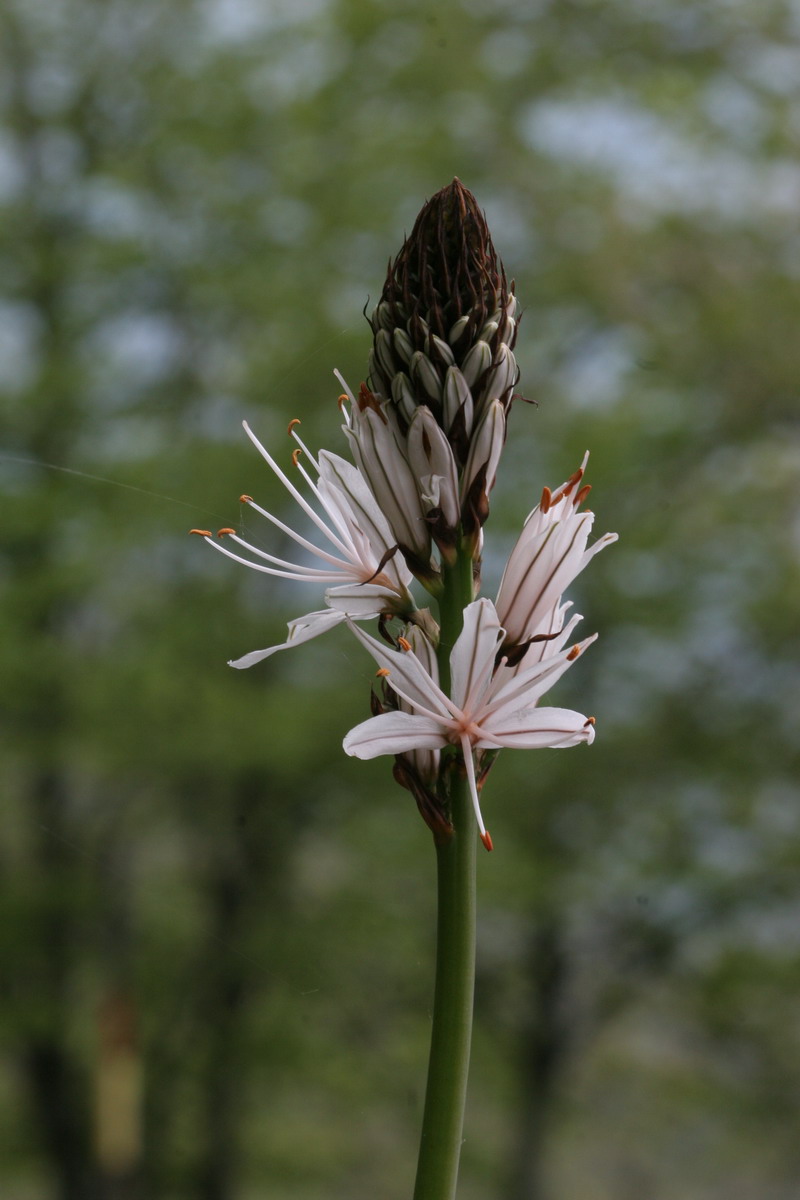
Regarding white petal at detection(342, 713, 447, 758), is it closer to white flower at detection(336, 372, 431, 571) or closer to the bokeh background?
white flower at detection(336, 372, 431, 571)

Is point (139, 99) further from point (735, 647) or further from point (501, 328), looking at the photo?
point (501, 328)

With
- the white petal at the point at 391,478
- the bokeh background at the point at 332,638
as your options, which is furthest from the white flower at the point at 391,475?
the bokeh background at the point at 332,638

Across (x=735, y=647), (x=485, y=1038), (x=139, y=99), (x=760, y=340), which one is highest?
(x=139, y=99)

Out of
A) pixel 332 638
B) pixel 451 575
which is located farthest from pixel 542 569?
pixel 332 638

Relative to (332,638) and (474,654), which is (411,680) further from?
(332,638)

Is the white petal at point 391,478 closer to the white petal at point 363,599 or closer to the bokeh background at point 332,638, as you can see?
the white petal at point 363,599

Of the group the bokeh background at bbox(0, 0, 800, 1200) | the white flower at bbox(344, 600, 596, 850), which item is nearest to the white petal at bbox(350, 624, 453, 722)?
the white flower at bbox(344, 600, 596, 850)

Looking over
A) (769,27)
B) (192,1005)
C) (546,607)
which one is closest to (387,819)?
(192,1005)
